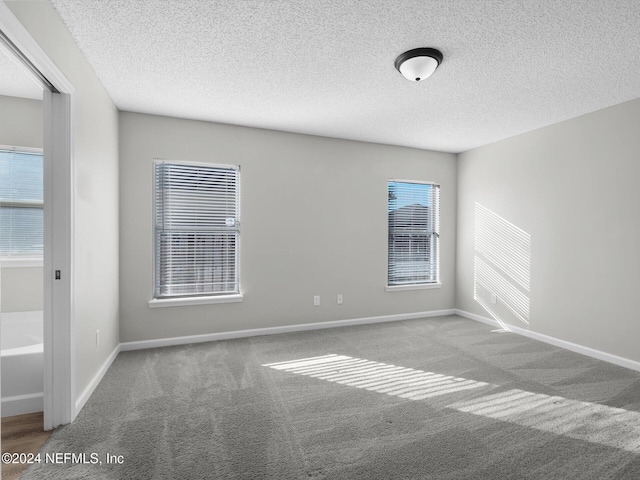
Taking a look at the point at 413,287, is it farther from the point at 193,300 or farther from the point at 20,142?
the point at 20,142

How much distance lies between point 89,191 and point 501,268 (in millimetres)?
4602

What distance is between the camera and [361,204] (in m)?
4.39

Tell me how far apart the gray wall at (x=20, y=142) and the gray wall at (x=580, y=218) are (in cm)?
538

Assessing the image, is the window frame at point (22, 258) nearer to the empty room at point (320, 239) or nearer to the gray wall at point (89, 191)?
the empty room at point (320, 239)

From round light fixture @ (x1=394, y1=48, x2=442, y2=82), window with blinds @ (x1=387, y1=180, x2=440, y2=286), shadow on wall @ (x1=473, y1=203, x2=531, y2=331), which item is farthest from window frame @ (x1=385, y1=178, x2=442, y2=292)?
round light fixture @ (x1=394, y1=48, x2=442, y2=82)

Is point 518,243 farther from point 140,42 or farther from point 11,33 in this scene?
point 11,33

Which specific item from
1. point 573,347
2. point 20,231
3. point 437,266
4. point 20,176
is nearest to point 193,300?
point 20,231

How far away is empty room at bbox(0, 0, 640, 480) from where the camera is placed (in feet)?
6.08

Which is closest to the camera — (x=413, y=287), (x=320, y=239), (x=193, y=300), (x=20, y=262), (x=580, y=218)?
(x=20, y=262)

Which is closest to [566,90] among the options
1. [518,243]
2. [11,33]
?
[518,243]

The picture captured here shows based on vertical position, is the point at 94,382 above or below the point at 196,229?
below

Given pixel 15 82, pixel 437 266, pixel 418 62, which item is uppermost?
pixel 15 82

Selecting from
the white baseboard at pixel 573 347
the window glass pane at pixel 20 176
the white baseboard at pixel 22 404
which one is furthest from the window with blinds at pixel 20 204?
the white baseboard at pixel 573 347

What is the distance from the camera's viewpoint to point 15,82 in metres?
2.81
